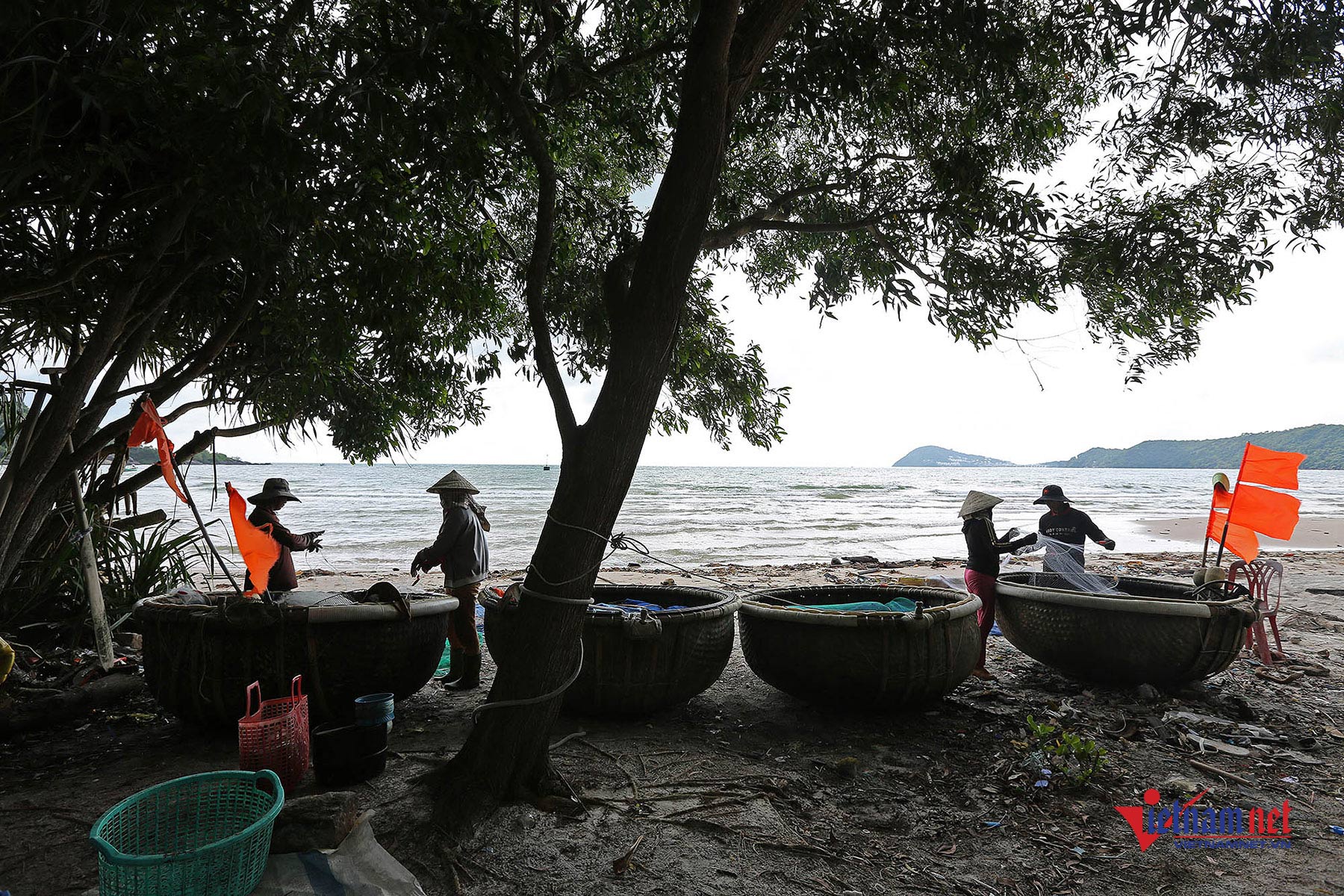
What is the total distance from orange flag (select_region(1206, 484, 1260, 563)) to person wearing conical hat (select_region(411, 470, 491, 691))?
553 centimetres

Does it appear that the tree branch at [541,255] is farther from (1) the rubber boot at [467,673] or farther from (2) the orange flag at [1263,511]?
(2) the orange flag at [1263,511]

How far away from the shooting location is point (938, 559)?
1434 centimetres

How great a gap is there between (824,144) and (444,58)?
3.30 meters

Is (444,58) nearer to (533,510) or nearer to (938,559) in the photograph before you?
(938,559)

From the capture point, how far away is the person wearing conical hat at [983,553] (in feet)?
18.3

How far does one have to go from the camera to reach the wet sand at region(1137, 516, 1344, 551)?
18641mm

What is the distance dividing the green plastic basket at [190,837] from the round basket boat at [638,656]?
5.06 feet

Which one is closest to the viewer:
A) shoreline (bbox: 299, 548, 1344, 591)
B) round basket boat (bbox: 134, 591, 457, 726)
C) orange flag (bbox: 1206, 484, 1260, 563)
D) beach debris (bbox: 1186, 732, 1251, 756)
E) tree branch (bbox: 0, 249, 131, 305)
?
round basket boat (bbox: 134, 591, 457, 726)

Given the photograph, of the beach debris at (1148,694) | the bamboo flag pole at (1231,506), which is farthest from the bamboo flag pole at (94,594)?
the bamboo flag pole at (1231,506)

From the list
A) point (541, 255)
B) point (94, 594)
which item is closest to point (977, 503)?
point (541, 255)

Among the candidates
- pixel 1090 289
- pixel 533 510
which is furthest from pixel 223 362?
pixel 533 510

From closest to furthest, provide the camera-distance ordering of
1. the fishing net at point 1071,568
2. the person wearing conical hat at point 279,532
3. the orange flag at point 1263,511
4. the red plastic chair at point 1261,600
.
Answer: the person wearing conical hat at point 279,532
the orange flag at point 1263,511
the fishing net at point 1071,568
the red plastic chair at point 1261,600

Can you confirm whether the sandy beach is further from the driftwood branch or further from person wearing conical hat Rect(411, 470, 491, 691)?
the driftwood branch

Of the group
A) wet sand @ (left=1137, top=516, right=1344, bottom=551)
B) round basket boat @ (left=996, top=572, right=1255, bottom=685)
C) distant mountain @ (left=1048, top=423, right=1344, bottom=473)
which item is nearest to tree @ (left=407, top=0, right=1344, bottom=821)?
round basket boat @ (left=996, top=572, right=1255, bottom=685)
